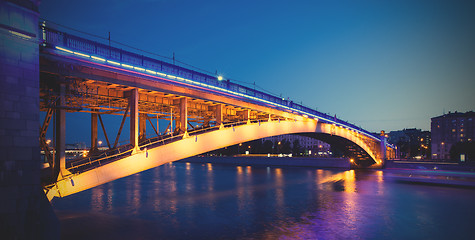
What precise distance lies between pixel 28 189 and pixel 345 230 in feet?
48.5

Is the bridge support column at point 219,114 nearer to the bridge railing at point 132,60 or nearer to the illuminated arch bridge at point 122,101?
the illuminated arch bridge at point 122,101

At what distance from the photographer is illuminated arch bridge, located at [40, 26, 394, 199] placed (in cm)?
1469

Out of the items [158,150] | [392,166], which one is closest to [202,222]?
[158,150]

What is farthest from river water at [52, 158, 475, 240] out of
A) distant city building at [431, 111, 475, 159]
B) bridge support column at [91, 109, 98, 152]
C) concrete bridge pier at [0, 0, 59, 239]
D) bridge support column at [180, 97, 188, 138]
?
distant city building at [431, 111, 475, 159]

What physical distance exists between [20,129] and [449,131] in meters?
157

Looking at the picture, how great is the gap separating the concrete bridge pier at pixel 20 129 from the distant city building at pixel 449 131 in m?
143

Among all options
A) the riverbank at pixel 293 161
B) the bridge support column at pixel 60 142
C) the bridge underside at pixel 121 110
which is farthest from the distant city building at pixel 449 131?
the bridge support column at pixel 60 142

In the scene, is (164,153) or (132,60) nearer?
(132,60)

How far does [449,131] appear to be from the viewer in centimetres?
13425

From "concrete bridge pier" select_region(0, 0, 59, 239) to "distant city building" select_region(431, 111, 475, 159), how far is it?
14315cm

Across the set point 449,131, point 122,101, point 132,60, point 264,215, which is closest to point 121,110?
point 122,101

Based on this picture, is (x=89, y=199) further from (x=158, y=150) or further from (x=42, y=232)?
(x=42, y=232)

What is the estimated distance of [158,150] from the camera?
64.6ft

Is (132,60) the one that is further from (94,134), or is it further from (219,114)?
(219,114)
